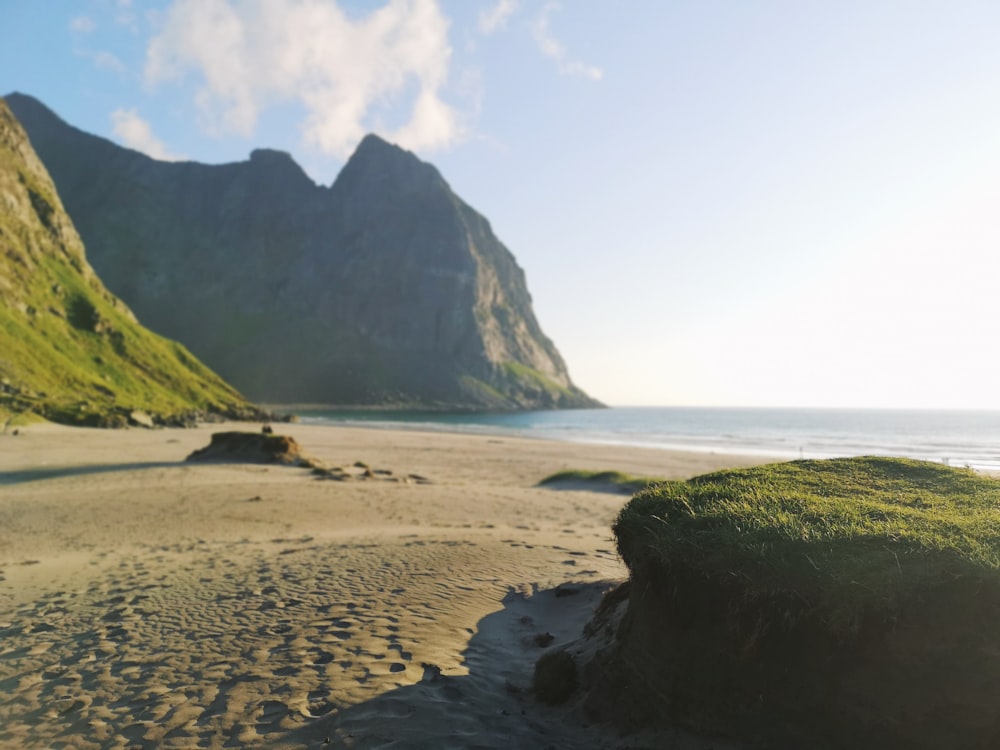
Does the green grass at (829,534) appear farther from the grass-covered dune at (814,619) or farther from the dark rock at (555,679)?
the dark rock at (555,679)

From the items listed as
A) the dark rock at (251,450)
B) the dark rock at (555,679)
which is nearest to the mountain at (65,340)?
the dark rock at (251,450)

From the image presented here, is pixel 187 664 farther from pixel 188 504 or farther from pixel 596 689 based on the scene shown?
pixel 188 504

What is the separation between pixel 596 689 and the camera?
6.29 metres

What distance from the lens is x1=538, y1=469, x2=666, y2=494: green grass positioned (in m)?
25.5

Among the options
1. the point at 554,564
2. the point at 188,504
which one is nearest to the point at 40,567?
the point at 188,504

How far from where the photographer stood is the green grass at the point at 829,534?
4629mm

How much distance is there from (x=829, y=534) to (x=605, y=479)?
22.2 meters

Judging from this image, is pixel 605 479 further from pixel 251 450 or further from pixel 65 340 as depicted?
pixel 65 340

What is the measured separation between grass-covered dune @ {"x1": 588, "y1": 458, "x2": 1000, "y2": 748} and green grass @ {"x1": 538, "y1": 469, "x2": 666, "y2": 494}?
749 inches

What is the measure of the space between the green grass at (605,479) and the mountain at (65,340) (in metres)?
39.3

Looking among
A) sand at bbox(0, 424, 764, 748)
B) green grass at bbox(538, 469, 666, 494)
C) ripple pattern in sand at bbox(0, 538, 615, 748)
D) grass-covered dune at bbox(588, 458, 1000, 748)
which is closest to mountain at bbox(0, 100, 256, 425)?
sand at bbox(0, 424, 764, 748)

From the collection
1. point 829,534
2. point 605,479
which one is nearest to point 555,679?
point 829,534

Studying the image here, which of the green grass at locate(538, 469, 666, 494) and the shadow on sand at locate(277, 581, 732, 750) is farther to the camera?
the green grass at locate(538, 469, 666, 494)

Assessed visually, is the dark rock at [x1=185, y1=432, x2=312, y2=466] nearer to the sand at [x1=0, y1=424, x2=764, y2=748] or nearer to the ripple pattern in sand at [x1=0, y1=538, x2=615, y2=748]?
Answer: the sand at [x1=0, y1=424, x2=764, y2=748]
